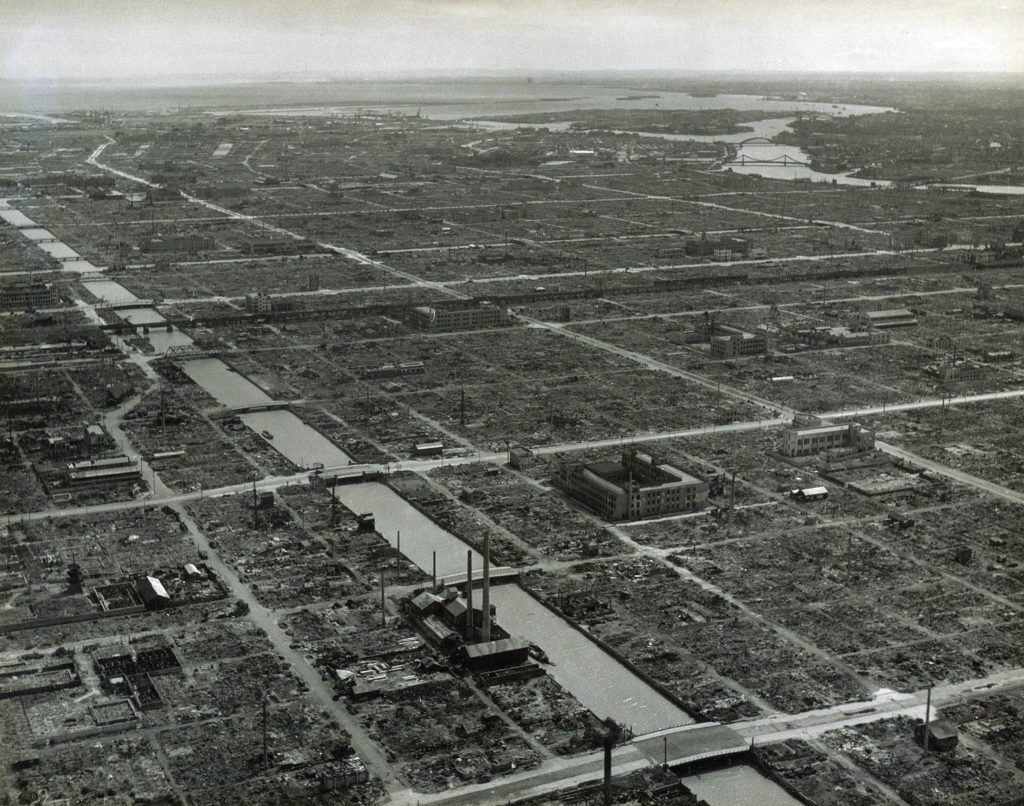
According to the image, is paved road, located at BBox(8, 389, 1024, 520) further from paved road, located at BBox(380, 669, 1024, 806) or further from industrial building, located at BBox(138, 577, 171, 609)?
paved road, located at BBox(380, 669, 1024, 806)

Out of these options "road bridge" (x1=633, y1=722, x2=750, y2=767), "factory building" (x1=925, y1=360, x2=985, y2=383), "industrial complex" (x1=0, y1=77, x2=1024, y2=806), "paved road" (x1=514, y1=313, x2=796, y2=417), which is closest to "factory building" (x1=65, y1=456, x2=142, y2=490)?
→ "industrial complex" (x1=0, y1=77, x2=1024, y2=806)

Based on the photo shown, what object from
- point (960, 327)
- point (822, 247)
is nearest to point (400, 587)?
point (960, 327)

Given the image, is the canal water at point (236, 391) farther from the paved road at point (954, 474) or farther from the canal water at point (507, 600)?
the paved road at point (954, 474)

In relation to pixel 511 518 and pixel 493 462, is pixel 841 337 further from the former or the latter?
pixel 511 518

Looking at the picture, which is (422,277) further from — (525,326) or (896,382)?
(896,382)

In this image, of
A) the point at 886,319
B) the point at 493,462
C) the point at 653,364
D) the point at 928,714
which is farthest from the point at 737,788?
the point at 886,319
